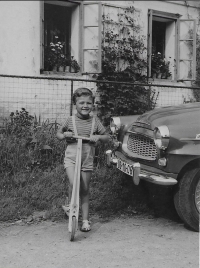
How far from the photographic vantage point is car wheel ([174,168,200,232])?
13.4 feet

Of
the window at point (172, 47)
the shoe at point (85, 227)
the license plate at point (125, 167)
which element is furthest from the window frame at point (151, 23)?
the shoe at point (85, 227)

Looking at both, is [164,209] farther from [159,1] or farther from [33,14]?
[159,1]

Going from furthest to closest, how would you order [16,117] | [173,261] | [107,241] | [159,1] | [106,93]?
[159,1], [106,93], [16,117], [107,241], [173,261]

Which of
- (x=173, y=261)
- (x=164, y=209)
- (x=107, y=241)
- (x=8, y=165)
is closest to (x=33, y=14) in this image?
(x=8, y=165)

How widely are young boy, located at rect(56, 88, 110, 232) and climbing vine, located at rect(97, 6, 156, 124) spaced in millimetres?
4670

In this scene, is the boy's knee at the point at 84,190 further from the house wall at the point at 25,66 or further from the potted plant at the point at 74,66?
the potted plant at the point at 74,66

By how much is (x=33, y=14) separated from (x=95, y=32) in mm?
1419

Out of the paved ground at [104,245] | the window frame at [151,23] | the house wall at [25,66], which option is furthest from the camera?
the window frame at [151,23]

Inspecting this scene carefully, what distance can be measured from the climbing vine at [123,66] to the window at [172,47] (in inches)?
23.3

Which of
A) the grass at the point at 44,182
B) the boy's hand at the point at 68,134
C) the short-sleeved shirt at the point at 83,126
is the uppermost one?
the short-sleeved shirt at the point at 83,126

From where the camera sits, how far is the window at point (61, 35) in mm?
9031

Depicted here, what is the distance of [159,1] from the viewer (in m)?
10.3

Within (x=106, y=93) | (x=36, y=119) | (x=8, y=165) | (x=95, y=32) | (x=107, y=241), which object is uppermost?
(x=95, y=32)

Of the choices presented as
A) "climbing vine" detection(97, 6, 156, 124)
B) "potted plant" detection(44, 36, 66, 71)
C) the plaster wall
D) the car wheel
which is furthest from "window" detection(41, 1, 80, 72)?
the car wheel
